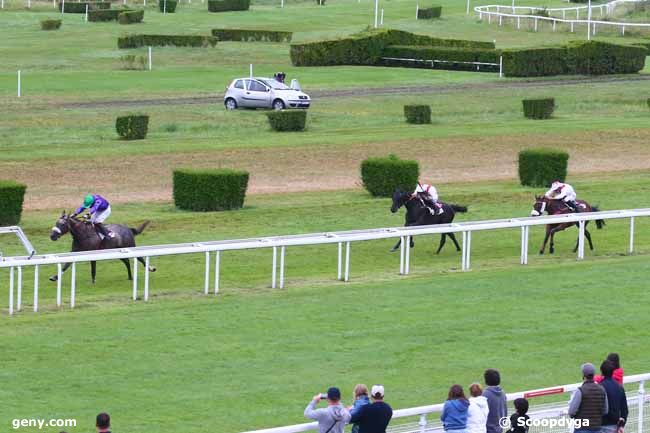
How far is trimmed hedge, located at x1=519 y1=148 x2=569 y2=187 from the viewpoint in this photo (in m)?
28.3

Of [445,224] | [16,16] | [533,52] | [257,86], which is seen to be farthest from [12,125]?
[16,16]

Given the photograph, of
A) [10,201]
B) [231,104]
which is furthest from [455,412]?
[231,104]

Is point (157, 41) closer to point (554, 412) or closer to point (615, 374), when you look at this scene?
point (615, 374)

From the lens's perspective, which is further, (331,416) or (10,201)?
(10,201)

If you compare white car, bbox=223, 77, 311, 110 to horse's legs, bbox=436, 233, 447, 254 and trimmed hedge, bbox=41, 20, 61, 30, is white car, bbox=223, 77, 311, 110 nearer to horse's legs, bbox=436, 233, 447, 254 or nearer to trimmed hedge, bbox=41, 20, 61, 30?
horse's legs, bbox=436, 233, 447, 254

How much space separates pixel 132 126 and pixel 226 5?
41.5m

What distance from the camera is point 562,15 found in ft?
227

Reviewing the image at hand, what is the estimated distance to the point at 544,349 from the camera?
15.4 m

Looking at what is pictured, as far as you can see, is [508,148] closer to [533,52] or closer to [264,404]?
[533,52]

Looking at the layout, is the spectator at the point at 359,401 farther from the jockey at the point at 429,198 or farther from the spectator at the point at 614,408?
the jockey at the point at 429,198

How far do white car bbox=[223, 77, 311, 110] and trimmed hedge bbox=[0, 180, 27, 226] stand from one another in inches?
678

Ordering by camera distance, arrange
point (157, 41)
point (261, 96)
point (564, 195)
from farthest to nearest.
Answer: point (157, 41), point (261, 96), point (564, 195)

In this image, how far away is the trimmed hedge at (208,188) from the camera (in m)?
25.0

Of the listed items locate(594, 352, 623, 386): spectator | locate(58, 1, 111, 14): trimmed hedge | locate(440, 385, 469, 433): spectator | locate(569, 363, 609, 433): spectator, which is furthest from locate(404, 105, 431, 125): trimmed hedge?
locate(58, 1, 111, 14): trimmed hedge
